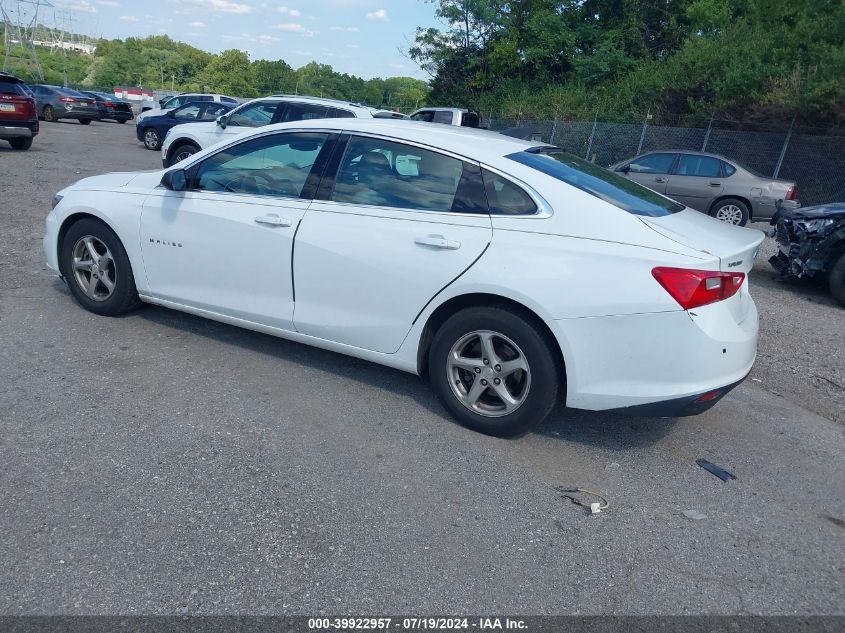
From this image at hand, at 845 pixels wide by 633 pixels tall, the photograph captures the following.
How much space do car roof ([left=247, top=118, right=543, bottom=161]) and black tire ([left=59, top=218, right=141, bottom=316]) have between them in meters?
1.46

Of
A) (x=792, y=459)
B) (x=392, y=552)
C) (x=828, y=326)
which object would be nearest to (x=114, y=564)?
(x=392, y=552)

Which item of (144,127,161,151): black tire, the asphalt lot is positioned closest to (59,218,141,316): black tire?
the asphalt lot

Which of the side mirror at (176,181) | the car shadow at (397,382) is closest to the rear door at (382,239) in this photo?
the car shadow at (397,382)

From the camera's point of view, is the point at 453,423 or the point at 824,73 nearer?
the point at 453,423

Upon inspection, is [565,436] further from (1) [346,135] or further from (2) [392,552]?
(1) [346,135]

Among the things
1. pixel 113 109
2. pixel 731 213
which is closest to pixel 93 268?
pixel 731 213

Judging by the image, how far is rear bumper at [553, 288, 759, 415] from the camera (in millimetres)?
3307

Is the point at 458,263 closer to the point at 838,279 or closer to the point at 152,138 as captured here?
the point at 838,279

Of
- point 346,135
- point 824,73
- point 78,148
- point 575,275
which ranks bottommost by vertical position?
point 78,148

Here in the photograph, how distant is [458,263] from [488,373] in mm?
640

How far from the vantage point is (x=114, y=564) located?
2588 millimetres

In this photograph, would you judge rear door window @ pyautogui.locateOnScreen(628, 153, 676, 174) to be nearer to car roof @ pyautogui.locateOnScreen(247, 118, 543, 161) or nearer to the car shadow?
car roof @ pyautogui.locateOnScreen(247, 118, 543, 161)

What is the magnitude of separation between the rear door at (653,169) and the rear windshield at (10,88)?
44.2ft

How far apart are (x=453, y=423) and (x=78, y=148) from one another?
18.0 metres
